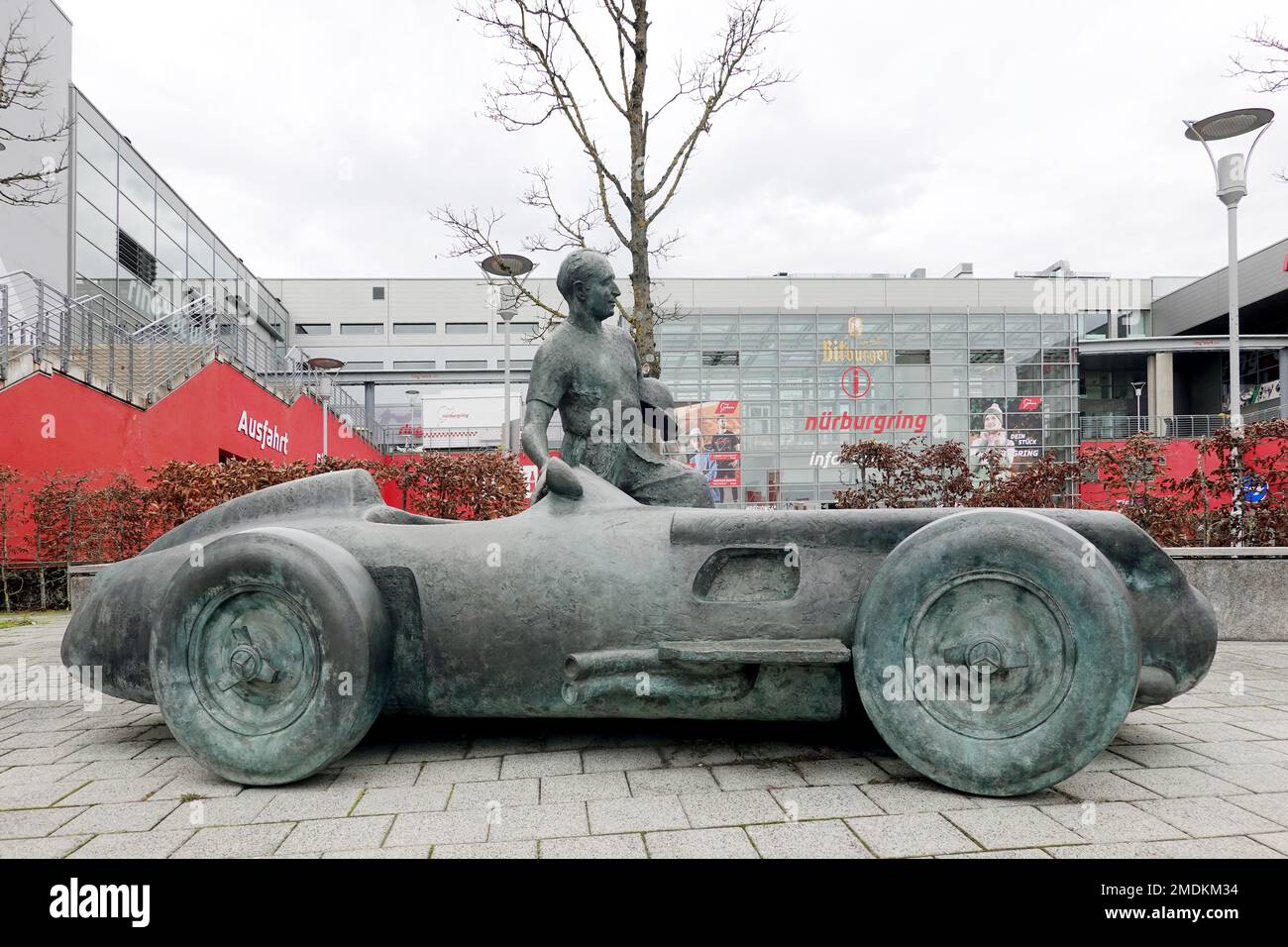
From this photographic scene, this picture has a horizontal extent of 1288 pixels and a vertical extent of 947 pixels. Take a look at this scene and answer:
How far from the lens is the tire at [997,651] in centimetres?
245

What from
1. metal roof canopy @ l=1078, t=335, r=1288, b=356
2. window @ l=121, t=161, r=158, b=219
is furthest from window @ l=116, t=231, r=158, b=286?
metal roof canopy @ l=1078, t=335, r=1288, b=356

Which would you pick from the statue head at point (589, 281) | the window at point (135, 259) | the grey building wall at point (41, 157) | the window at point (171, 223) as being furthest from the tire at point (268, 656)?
the window at point (171, 223)

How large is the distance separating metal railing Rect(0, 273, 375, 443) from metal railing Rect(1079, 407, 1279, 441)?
30.3m

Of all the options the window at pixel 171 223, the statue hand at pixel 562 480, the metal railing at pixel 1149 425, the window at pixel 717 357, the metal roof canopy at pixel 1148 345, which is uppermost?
the window at pixel 171 223

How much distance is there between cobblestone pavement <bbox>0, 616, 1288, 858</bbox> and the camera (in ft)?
7.33

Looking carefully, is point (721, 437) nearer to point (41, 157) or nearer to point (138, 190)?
point (138, 190)

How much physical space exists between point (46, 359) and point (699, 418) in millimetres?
19320

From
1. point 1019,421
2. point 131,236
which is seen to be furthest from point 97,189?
point 1019,421

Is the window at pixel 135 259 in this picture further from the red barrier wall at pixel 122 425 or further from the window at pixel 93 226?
the red barrier wall at pixel 122 425

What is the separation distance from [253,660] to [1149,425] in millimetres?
36177

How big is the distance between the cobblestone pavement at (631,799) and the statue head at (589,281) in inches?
82.5

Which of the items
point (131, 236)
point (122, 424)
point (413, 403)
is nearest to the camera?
point (122, 424)

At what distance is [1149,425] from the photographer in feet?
102

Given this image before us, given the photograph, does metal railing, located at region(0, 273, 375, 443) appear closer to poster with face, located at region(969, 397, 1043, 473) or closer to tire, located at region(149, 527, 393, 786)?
tire, located at region(149, 527, 393, 786)
